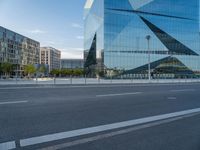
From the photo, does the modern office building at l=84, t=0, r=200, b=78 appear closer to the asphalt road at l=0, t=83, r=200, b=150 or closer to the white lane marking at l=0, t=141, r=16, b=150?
the asphalt road at l=0, t=83, r=200, b=150

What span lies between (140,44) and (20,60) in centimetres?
8478

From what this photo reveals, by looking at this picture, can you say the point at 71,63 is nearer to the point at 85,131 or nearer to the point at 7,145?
the point at 85,131

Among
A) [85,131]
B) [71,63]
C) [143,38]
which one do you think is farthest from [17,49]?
[85,131]

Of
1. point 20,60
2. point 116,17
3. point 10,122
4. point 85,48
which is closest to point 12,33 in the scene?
point 20,60

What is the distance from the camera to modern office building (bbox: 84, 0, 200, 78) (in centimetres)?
6069

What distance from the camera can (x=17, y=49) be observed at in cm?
12025

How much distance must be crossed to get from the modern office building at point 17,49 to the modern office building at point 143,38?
167 feet

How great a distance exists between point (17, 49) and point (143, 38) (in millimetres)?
82299

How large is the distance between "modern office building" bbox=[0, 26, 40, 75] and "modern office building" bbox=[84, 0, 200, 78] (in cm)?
5076

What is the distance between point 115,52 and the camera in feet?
200

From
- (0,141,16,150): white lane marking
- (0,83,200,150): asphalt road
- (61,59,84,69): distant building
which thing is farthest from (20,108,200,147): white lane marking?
(61,59,84,69): distant building

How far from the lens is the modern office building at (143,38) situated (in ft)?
199

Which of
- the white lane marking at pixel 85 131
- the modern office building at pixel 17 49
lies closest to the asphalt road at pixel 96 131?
the white lane marking at pixel 85 131

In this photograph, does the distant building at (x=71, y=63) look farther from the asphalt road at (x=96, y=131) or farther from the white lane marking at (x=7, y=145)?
the white lane marking at (x=7, y=145)
